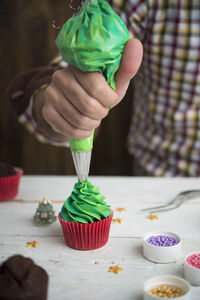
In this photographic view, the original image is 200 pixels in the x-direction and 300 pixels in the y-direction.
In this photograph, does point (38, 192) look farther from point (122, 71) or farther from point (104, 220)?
point (122, 71)

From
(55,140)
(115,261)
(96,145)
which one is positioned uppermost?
(55,140)

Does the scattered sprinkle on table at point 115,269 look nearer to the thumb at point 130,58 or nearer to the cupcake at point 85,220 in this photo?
the cupcake at point 85,220

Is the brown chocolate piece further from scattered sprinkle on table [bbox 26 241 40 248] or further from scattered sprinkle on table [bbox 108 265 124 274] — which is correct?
scattered sprinkle on table [bbox 108 265 124 274]

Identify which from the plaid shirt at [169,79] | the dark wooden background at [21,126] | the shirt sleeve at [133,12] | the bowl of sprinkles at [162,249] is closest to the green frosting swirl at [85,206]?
the bowl of sprinkles at [162,249]

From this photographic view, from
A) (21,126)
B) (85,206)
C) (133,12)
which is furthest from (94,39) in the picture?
(21,126)

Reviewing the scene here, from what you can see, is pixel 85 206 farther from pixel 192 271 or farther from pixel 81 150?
pixel 192 271

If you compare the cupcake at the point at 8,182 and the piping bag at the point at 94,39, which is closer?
the piping bag at the point at 94,39

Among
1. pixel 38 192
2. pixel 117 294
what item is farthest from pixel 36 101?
pixel 117 294

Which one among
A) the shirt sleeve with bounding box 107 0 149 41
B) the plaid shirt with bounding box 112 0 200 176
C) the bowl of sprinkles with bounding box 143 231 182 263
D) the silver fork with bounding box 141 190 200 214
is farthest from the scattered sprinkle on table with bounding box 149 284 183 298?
the shirt sleeve with bounding box 107 0 149 41
